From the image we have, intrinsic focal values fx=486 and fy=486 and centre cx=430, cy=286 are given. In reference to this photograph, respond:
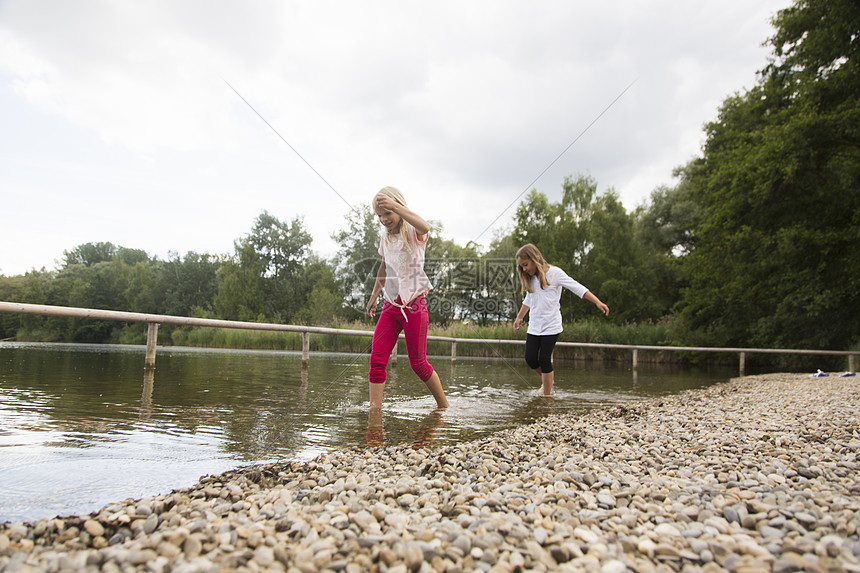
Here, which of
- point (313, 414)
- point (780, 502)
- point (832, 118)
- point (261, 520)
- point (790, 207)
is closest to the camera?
point (261, 520)

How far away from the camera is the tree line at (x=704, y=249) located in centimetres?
1386

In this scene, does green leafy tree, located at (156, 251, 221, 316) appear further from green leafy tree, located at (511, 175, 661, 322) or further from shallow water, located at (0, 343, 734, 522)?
shallow water, located at (0, 343, 734, 522)

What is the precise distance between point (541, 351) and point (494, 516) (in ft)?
14.2

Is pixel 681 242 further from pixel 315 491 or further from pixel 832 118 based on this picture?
pixel 315 491

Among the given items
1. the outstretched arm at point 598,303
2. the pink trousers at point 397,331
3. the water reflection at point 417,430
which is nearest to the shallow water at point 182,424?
the water reflection at point 417,430

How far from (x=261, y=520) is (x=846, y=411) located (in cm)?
482

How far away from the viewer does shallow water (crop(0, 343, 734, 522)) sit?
2.16 metres

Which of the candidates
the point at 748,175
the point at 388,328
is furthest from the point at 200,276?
the point at 388,328

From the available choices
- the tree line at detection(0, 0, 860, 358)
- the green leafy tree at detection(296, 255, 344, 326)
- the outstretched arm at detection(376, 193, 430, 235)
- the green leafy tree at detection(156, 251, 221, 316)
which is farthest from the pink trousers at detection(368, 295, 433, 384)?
the green leafy tree at detection(156, 251, 221, 316)

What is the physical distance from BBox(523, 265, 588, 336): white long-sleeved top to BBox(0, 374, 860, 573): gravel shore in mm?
3030

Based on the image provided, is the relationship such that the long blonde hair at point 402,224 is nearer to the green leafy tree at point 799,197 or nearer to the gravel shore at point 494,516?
the gravel shore at point 494,516

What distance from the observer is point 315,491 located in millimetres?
1972

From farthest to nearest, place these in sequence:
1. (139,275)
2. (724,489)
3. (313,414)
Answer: (139,275), (313,414), (724,489)

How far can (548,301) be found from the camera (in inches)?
229
